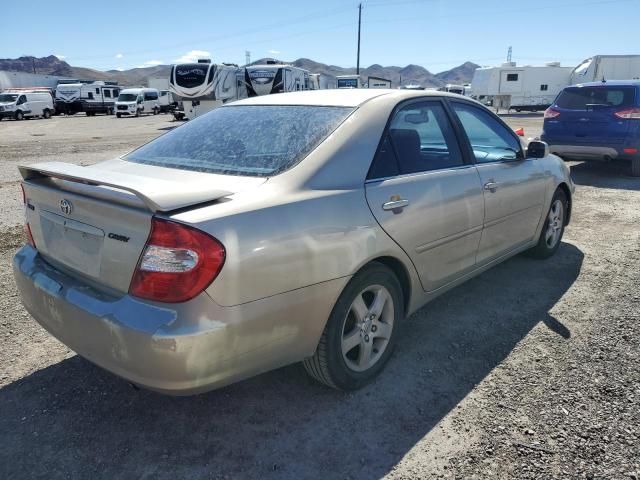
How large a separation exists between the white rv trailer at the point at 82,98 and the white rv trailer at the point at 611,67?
120 ft

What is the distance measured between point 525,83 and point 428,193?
37.0 metres

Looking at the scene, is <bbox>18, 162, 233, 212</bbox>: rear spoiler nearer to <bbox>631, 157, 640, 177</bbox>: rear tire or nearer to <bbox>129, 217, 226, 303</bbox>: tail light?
<bbox>129, 217, 226, 303</bbox>: tail light

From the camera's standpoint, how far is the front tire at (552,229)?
473cm

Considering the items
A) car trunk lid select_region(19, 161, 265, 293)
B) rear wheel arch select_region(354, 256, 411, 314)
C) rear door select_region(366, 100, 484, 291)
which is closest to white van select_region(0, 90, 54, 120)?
car trunk lid select_region(19, 161, 265, 293)

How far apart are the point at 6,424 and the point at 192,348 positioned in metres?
1.29

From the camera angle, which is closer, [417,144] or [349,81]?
[417,144]

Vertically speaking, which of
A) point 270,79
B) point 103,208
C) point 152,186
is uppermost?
point 270,79

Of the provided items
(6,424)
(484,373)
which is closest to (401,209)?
(484,373)

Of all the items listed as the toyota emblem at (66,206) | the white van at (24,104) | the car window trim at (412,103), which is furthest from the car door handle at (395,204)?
the white van at (24,104)

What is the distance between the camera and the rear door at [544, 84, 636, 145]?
28.6 ft

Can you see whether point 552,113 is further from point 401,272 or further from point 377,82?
point 377,82

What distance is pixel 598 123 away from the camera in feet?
29.1

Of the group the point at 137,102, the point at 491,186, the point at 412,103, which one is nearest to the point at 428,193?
the point at 412,103

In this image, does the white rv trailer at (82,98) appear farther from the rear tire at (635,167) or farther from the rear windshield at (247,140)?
the rear windshield at (247,140)
